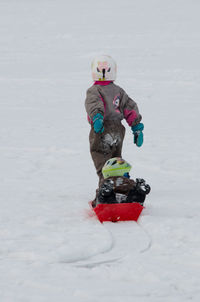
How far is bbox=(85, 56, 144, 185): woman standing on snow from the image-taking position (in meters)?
5.51

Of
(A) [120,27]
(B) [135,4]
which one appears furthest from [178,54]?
(B) [135,4]

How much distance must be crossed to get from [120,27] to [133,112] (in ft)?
68.6

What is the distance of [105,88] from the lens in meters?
5.54

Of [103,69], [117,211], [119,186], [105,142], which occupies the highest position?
[103,69]

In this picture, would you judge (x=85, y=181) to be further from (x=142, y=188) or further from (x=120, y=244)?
(x=120, y=244)

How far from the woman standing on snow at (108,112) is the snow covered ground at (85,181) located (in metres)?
0.64

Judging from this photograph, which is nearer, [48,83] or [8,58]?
[48,83]

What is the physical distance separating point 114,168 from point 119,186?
213 millimetres

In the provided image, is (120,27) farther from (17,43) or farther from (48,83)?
(48,83)

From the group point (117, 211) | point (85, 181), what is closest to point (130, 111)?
point (117, 211)

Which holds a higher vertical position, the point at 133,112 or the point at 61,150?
the point at 133,112

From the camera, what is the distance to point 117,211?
4.99 metres

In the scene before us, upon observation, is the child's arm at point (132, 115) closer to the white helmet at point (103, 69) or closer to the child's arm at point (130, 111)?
the child's arm at point (130, 111)

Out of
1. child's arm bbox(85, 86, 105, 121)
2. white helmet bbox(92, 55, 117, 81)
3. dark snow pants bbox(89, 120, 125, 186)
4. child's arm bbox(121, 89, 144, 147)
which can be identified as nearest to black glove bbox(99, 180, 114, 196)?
dark snow pants bbox(89, 120, 125, 186)
